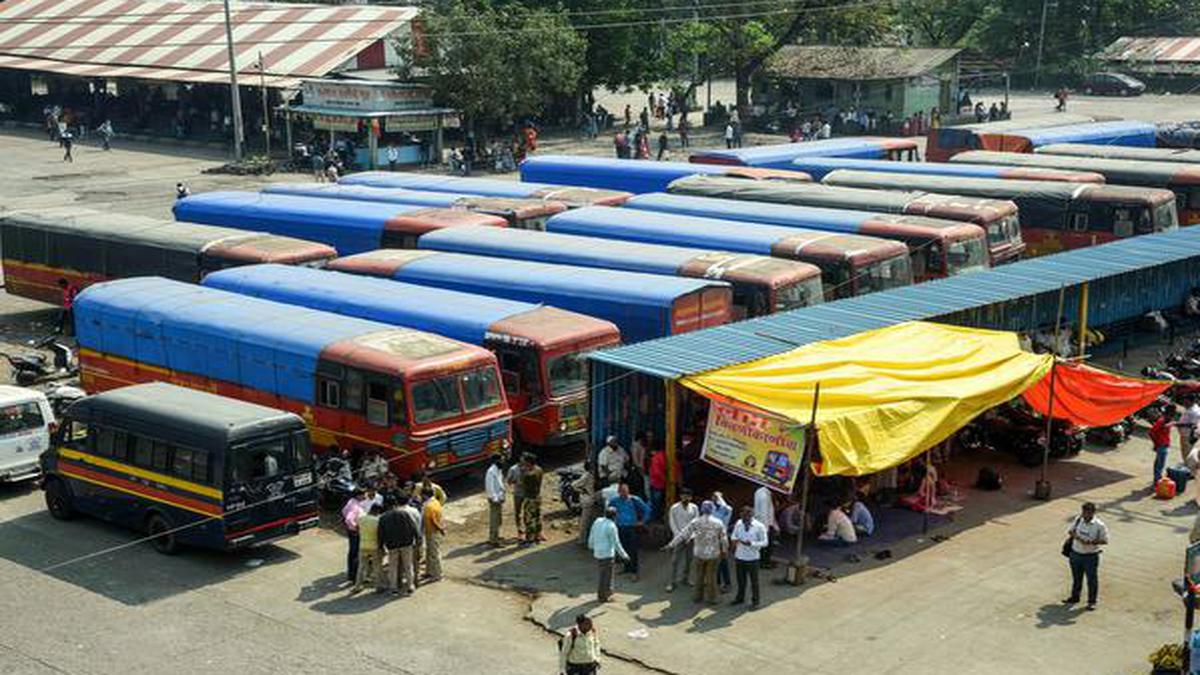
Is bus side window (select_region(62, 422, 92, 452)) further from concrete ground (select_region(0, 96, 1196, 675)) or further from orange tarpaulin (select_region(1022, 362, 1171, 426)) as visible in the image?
orange tarpaulin (select_region(1022, 362, 1171, 426))

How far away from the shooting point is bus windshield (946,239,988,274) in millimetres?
32344

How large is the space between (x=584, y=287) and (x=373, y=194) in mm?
13456

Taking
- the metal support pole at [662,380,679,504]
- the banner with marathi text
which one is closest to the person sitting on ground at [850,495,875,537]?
the banner with marathi text

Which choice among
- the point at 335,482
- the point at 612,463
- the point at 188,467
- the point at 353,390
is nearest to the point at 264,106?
the point at 353,390

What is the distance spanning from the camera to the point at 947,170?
42.8 meters

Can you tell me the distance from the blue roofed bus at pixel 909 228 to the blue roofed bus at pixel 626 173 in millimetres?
4965

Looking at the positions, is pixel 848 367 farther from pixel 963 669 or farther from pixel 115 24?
pixel 115 24

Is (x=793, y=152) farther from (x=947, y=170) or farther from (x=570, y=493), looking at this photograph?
(x=570, y=493)

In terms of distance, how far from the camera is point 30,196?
176 ft

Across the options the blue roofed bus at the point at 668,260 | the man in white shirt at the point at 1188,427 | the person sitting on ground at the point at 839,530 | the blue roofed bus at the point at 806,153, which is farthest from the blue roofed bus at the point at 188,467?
the blue roofed bus at the point at 806,153

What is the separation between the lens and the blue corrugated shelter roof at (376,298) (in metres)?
25.4

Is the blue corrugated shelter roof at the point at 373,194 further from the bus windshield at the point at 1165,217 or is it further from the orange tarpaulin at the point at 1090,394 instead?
the orange tarpaulin at the point at 1090,394

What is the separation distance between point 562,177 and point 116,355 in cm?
2043

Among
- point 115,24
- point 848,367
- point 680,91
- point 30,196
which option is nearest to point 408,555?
point 848,367
